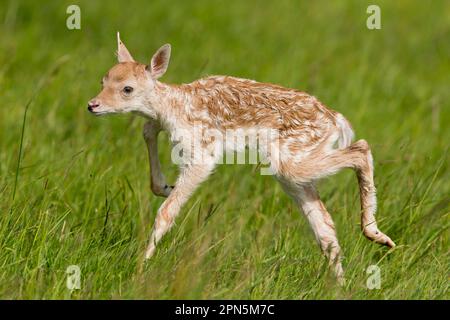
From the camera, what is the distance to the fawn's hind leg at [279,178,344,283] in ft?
22.3

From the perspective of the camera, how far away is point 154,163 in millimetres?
6684

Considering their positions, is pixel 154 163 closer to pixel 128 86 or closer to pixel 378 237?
pixel 128 86

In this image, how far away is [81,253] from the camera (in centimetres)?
654

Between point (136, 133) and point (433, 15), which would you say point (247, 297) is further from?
point (433, 15)

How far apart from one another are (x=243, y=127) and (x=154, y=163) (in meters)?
0.65

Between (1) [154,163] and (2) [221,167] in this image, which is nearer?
(1) [154,163]

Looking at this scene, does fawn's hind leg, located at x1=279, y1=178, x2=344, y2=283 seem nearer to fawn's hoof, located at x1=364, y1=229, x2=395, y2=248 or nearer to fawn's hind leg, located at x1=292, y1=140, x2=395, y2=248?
fawn's hind leg, located at x1=292, y1=140, x2=395, y2=248

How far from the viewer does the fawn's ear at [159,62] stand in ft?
22.0

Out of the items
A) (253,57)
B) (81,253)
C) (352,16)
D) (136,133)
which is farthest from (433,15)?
(81,253)

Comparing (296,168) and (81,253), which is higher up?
(296,168)

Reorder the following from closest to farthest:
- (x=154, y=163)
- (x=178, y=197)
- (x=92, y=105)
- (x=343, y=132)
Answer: (x=92, y=105)
(x=178, y=197)
(x=154, y=163)
(x=343, y=132)

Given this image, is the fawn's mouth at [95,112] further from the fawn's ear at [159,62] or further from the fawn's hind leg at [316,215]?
the fawn's hind leg at [316,215]

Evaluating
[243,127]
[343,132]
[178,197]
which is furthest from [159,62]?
[343,132]

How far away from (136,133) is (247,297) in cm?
339
